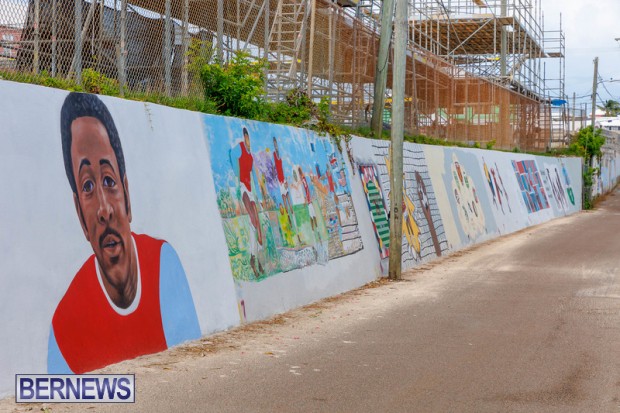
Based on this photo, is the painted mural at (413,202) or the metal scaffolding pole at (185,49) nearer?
the metal scaffolding pole at (185,49)

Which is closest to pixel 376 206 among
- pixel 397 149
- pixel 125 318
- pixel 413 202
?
pixel 397 149

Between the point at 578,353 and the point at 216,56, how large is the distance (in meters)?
6.69

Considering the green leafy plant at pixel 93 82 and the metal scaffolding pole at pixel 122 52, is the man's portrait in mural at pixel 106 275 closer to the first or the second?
the green leafy plant at pixel 93 82

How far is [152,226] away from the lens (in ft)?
30.9

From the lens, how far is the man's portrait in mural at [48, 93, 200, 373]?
791 cm

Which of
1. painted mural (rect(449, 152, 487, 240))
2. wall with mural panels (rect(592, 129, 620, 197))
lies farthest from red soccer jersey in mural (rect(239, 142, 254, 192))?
wall with mural panels (rect(592, 129, 620, 197))

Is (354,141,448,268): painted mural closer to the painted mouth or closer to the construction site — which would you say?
the construction site

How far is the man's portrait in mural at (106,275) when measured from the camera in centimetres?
791

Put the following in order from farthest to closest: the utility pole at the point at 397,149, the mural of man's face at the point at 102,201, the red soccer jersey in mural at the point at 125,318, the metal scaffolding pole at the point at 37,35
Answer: the utility pole at the point at 397,149, the metal scaffolding pole at the point at 37,35, the mural of man's face at the point at 102,201, the red soccer jersey in mural at the point at 125,318

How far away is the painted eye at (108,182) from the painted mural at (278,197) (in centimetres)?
223

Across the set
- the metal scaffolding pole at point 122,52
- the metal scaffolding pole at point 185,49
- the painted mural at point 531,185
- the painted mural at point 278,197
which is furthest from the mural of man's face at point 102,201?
the painted mural at point 531,185

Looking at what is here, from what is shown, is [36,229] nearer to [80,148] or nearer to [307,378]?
[80,148]

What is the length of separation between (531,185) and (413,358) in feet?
89.9

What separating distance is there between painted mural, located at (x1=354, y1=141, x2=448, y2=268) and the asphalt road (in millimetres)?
2743
